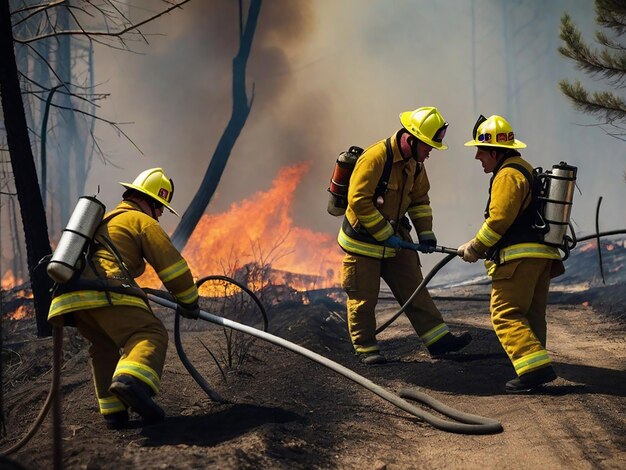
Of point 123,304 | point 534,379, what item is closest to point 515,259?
point 534,379

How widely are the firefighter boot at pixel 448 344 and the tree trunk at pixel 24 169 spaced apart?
3908 mm

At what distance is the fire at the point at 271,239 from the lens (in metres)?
13.4

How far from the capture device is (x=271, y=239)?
1412cm

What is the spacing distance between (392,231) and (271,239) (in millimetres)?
8712

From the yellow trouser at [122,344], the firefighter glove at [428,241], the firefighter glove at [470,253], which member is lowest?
the yellow trouser at [122,344]

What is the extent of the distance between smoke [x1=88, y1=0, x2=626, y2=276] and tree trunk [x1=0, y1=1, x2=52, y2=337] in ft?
23.3

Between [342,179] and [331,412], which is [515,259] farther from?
[342,179]

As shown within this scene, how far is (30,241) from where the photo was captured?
23.4 ft

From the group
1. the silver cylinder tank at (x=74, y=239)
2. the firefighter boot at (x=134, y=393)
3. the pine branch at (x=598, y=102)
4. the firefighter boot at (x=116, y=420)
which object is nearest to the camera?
the firefighter boot at (x=134, y=393)

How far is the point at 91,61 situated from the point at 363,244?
11415mm

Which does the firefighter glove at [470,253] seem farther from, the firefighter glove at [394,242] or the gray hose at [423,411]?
the gray hose at [423,411]

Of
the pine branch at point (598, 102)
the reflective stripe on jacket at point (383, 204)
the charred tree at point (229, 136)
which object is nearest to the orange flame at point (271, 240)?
the charred tree at point (229, 136)

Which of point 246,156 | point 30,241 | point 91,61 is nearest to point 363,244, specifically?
point 30,241

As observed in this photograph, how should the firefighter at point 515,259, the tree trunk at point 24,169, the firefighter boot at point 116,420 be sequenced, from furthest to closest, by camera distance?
the tree trunk at point 24,169 → the firefighter at point 515,259 → the firefighter boot at point 116,420
